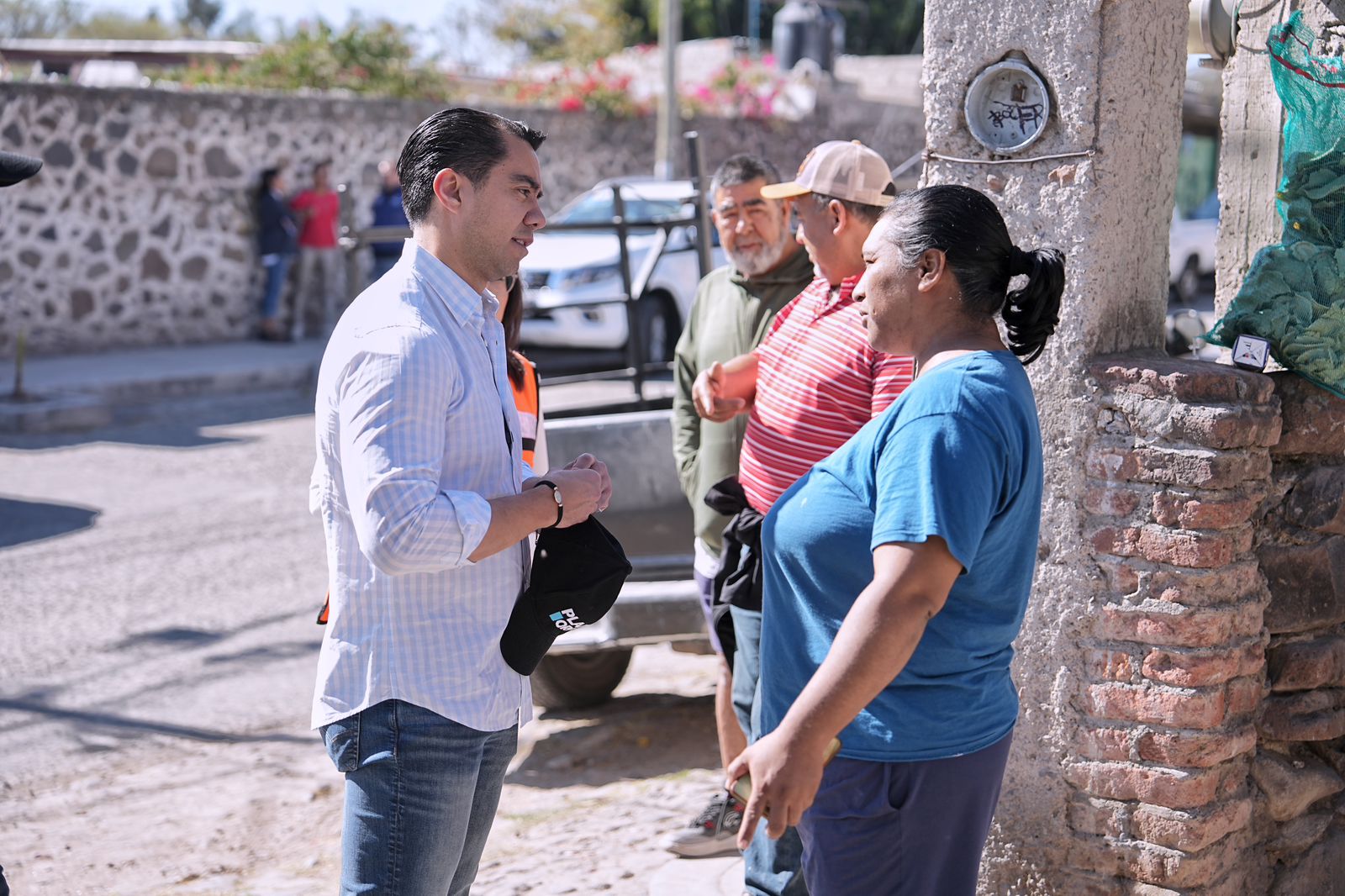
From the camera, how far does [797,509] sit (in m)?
2.31

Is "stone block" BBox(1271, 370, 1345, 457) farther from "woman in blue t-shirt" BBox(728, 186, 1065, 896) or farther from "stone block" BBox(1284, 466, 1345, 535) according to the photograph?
"woman in blue t-shirt" BBox(728, 186, 1065, 896)

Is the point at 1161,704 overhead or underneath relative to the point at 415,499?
underneath

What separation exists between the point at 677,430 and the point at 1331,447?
6.15 feet

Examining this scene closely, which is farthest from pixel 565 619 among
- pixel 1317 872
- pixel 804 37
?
pixel 804 37

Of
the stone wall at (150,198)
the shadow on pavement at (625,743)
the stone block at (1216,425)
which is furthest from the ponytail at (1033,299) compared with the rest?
the stone wall at (150,198)

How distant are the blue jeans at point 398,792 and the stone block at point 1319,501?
82.3 inches

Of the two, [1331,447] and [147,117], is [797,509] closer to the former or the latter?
[1331,447]

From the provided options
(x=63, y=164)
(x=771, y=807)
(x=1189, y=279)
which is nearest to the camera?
(x=771, y=807)

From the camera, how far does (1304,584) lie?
3.34 meters

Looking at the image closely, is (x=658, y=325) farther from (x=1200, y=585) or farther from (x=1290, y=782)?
(x=1200, y=585)

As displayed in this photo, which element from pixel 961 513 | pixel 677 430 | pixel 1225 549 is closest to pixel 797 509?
pixel 961 513

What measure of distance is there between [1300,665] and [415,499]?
2293mm

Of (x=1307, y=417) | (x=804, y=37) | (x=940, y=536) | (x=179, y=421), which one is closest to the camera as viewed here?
(x=940, y=536)

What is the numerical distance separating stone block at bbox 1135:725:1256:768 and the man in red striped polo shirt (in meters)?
0.84
